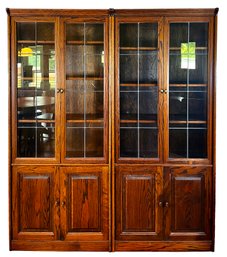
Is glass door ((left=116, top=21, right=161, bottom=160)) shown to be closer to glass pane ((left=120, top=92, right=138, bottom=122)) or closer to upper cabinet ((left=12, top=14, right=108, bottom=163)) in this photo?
glass pane ((left=120, top=92, right=138, bottom=122))

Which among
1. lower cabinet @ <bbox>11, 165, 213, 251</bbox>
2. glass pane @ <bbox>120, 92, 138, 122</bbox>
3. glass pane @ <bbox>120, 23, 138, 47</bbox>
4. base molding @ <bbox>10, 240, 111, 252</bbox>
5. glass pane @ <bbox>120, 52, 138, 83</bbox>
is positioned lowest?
base molding @ <bbox>10, 240, 111, 252</bbox>

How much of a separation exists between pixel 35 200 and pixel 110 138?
0.96 metres

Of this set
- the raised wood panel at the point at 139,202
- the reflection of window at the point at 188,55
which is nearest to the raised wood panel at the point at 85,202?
the raised wood panel at the point at 139,202

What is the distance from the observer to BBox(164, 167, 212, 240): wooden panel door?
4199 millimetres

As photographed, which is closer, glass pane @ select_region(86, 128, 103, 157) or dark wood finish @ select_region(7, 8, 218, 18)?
dark wood finish @ select_region(7, 8, 218, 18)

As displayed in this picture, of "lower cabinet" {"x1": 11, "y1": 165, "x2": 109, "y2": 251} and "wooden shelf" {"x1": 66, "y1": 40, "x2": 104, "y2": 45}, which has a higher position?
"wooden shelf" {"x1": 66, "y1": 40, "x2": 104, "y2": 45}

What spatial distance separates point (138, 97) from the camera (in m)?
4.22

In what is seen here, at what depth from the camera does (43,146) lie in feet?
13.9

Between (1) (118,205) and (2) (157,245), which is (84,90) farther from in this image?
(2) (157,245)

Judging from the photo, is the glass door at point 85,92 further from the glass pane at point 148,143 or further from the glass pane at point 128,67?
the glass pane at point 148,143

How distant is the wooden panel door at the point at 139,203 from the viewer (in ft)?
13.8

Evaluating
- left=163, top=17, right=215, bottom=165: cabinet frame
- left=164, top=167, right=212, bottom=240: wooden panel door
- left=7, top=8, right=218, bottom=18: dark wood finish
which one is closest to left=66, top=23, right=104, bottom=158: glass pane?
left=7, top=8, right=218, bottom=18: dark wood finish
